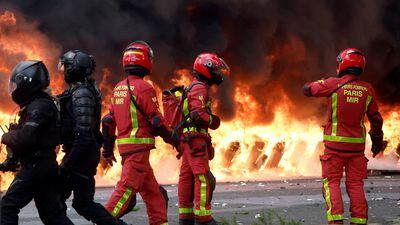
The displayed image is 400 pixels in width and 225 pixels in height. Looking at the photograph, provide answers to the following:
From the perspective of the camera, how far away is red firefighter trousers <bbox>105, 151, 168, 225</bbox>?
5.99 meters

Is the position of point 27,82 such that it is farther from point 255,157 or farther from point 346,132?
point 255,157

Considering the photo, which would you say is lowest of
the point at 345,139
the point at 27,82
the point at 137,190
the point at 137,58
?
the point at 137,190

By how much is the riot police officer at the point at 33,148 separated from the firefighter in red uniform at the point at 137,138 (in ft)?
2.38

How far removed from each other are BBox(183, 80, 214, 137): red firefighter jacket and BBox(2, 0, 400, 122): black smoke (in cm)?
932

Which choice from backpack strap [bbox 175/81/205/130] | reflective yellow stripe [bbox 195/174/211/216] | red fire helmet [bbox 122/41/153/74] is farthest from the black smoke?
red fire helmet [bbox 122/41/153/74]

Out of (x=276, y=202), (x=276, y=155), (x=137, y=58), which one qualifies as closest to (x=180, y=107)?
(x=137, y=58)

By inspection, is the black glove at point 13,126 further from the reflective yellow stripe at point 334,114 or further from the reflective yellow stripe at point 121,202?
the reflective yellow stripe at point 334,114

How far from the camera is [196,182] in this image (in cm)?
706

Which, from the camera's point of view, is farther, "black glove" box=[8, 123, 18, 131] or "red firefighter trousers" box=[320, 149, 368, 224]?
"red firefighter trousers" box=[320, 149, 368, 224]

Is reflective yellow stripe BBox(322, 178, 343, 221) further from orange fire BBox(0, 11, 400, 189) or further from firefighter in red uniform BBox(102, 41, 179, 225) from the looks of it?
orange fire BBox(0, 11, 400, 189)

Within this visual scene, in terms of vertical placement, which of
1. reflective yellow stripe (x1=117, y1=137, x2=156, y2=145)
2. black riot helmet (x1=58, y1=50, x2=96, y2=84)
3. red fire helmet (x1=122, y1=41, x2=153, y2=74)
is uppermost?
red fire helmet (x1=122, y1=41, x2=153, y2=74)

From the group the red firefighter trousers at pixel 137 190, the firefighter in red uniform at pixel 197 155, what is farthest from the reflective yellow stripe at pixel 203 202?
the red firefighter trousers at pixel 137 190

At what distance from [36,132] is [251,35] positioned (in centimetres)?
1368

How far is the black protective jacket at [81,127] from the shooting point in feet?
18.1
